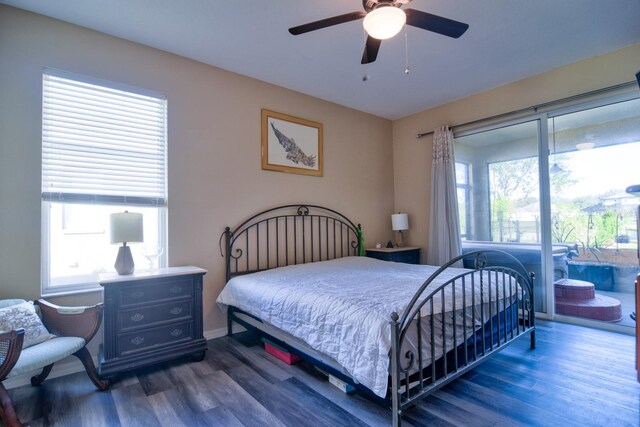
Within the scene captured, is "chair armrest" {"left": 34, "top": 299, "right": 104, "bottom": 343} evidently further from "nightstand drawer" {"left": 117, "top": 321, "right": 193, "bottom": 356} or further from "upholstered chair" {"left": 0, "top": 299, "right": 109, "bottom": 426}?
"nightstand drawer" {"left": 117, "top": 321, "right": 193, "bottom": 356}

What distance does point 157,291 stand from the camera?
2.48 metres

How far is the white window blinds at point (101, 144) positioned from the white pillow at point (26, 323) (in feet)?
2.85

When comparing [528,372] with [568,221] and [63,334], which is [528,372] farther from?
[63,334]

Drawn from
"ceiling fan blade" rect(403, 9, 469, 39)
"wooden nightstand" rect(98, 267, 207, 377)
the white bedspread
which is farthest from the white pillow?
"ceiling fan blade" rect(403, 9, 469, 39)

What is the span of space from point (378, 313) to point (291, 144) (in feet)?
8.56

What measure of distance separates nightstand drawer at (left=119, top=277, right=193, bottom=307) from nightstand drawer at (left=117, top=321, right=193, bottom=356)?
8.9 inches

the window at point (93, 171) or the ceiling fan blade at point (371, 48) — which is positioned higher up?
the ceiling fan blade at point (371, 48)

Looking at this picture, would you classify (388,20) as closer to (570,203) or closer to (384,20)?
(384,20)

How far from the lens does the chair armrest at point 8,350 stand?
164 cm

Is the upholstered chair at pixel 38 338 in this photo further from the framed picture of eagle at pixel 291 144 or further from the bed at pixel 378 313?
the framed picture of eagle at pixel 291 144

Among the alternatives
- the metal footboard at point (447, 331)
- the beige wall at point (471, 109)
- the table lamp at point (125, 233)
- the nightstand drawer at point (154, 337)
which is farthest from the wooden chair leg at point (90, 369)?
the beige wall at point (471, 109)

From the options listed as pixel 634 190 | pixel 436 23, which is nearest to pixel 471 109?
pixel 634 190

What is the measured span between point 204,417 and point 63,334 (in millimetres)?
1191

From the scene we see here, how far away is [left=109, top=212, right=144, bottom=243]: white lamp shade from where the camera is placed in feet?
8.02
